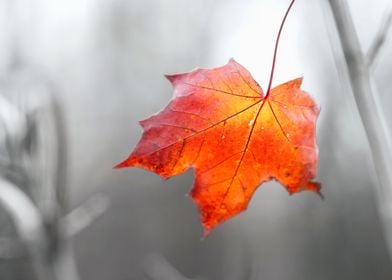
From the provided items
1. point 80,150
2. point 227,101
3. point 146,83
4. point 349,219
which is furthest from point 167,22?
point 227,101

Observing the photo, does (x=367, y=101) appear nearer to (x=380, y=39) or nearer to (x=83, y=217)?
(x=380, y=39)

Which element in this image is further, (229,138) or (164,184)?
(164,184)

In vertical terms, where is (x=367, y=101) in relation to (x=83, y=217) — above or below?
above

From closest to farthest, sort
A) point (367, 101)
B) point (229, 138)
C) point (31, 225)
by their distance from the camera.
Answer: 1. point (367, 101)
2. point (229, 138)
3. point (31, 225)

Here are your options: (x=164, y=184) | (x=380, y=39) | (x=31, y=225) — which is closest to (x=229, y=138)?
(x=380, y=39)

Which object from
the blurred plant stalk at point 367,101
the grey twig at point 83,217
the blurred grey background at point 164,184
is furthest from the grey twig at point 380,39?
the blurred grey background at point 164,184

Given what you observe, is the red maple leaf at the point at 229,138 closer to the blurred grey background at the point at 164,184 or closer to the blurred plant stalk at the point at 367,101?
the blurred plant stalk at the point at 367,101

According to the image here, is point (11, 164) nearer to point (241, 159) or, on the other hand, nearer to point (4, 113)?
point (4, 113)

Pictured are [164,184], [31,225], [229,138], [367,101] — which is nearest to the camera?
[367,101]
